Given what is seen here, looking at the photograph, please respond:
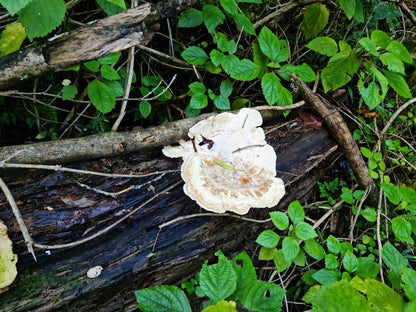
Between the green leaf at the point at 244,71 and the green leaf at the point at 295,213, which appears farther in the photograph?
the green leaf at the point at 244,71

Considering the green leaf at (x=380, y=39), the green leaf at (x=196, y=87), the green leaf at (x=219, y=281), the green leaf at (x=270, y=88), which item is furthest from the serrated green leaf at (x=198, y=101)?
the green leaf at (x=380, y=39)

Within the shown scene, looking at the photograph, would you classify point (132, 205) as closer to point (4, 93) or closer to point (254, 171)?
point (254, 171)

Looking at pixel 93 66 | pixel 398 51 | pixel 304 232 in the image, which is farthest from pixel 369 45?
pixel 93 66

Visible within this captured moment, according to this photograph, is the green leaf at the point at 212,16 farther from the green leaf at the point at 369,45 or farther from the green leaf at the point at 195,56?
the green leaf at the point at 369,45

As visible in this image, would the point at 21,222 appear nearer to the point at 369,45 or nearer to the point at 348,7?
the point at 369,45

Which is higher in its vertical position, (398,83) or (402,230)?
(398,83)
